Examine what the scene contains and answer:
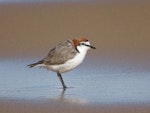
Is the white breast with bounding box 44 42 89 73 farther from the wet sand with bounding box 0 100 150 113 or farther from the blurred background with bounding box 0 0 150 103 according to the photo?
the wet sand with bounding box 0 100 150 113

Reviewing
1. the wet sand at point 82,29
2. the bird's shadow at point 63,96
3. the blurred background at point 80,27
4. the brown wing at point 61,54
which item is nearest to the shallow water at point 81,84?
the bird's shadow at point 63,96

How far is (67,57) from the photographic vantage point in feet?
36.1

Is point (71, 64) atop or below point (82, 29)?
below

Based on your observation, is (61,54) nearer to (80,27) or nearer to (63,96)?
(63,96)

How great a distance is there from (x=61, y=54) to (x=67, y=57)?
0.14 metres

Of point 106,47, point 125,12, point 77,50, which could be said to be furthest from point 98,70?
point 125,12

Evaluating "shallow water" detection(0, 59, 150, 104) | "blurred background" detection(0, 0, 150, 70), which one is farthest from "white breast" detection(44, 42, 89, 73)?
"blurred background" detection(0, 0, 150, 70)

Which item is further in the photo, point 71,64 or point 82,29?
point 82,29

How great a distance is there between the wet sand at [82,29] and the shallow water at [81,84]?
786 millimetres

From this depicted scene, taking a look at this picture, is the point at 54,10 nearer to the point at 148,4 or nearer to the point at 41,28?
the point at 41,28

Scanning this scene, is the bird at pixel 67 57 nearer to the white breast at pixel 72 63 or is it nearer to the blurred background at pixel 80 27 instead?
the white breast at pixel 72 63

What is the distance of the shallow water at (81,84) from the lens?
1000 centimetres

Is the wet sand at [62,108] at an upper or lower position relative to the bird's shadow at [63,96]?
lower

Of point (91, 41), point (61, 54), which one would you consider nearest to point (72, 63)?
point (61, 54)
